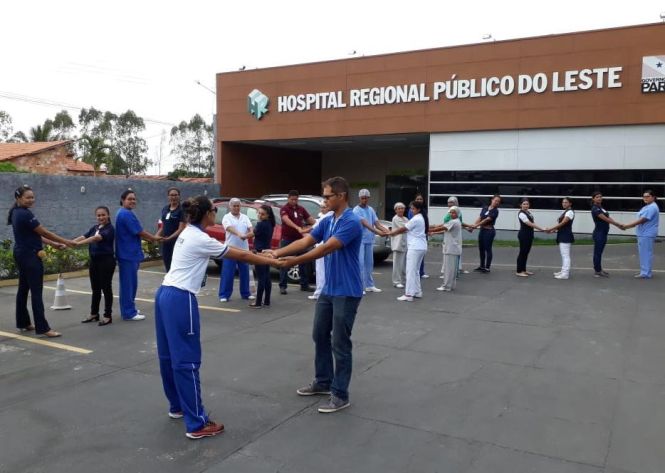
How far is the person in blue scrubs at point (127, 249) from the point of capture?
7.87 meters

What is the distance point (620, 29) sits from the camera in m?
18.3

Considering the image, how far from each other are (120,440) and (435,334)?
13.7ft

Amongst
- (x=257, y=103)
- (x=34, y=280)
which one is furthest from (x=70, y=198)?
(x=34, y=280)

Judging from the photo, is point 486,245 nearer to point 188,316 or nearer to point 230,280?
point 230,280

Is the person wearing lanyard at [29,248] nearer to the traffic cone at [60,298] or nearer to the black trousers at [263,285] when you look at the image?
the traffic cone at [60,298]

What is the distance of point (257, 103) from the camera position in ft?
82.8

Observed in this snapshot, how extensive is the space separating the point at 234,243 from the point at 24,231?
331 cm

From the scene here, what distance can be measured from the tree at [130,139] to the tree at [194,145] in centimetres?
481

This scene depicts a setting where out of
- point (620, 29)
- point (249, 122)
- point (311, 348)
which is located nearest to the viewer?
point (311, 348)

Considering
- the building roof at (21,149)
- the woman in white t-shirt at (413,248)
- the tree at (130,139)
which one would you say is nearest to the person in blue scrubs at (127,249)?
the woman in white t-shirt at (413,248)

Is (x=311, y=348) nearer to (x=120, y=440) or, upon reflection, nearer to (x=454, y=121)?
(x=120, y=440)

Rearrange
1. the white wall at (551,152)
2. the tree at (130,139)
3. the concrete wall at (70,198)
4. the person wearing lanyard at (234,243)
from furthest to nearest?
the tree at (130,139) → the white wall at (551,152) → the concrete wall at (70,198) → the person wearing lanyard at (234,243)

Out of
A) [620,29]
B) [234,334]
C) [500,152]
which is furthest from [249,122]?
[234,334]

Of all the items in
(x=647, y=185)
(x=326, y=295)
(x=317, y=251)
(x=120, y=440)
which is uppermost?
(x=647, y=185)
